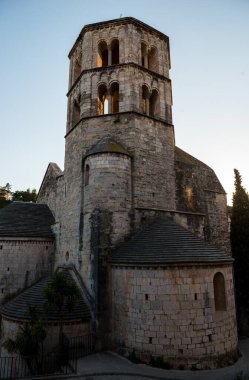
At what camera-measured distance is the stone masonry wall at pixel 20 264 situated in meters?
16.7

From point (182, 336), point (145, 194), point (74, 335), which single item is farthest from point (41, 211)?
point (182, 336)

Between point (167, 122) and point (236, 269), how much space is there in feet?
36.0

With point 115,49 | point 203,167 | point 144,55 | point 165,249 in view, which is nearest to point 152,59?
point 144,55

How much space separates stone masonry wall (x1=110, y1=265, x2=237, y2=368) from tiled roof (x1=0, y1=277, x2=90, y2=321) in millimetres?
1974

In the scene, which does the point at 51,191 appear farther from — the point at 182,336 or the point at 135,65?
the point at 182,336

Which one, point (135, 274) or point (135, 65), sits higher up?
point (135, 65)

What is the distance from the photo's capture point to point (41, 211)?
22016mm

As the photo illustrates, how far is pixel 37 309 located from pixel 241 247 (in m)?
13.8

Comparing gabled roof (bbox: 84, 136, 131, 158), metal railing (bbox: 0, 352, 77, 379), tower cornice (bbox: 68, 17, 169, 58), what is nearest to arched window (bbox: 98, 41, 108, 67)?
tower cornice (bbox: 68, 17, 169, 58)

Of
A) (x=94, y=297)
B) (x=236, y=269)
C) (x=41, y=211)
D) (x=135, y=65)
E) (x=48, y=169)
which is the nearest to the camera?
(x=94, y=297)

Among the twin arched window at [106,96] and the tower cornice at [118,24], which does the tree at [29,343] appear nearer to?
the twin arched window at [106,96]

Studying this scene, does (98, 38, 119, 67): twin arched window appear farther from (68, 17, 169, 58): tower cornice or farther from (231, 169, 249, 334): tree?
(231, 169, 249, 334): tree

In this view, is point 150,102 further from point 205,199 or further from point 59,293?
point 59,293

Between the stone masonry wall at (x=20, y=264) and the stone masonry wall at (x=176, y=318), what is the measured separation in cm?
802
